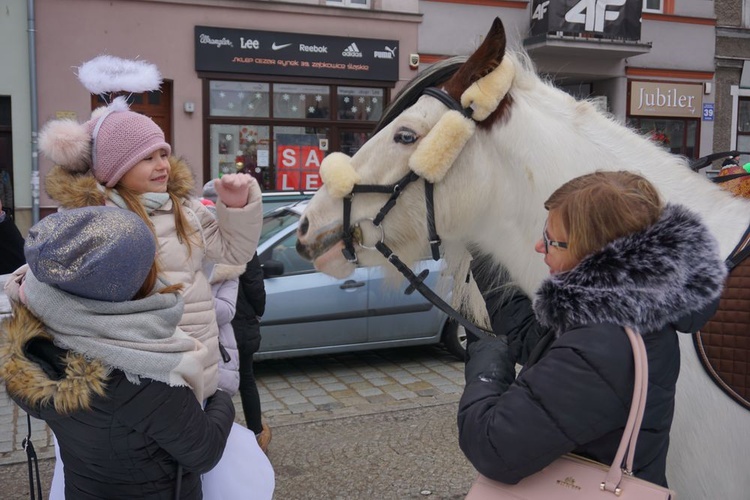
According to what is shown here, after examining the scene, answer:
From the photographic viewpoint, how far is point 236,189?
8.27 ft

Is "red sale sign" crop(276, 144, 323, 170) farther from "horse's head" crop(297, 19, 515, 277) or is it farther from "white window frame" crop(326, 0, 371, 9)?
"horse's head" crop(297, 19, 515, 277)

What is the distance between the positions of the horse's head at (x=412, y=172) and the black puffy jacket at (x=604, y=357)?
64cm

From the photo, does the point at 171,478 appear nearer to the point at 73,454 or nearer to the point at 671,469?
the point at 73,454

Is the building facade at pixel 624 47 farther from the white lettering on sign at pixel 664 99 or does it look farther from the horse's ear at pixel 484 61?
the horse's ear at pixel 484 61

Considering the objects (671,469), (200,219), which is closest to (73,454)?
(200,219)

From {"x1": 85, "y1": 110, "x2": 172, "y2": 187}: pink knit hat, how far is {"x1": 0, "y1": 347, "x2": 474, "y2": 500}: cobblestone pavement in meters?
2.41

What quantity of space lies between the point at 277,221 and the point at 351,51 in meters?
7.50

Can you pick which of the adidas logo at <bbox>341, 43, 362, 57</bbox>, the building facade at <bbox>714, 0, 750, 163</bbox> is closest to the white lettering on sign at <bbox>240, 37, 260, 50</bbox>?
the adidas logo at <bbox>341, 43, 362, 57</bbox>

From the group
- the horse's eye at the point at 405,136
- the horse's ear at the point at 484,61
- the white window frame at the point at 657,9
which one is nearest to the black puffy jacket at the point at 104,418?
the horse's eye at the point at 405,136

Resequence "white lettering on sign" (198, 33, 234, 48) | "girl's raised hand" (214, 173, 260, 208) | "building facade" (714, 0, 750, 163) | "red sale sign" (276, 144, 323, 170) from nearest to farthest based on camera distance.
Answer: "girl's raised hand" (214, 173, 260, 208), "white lettering on sign" (198, 33, 234, 48), "red sale sign" (276, 144, 323, 170), "building facade" (714, 0, 750, 163)

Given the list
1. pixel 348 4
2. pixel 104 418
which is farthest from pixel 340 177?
pixel 348 4

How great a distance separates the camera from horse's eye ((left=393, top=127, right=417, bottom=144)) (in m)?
2.14

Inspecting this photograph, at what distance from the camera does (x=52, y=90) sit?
11070mm

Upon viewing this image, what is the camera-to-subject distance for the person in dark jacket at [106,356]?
1.73 metres
